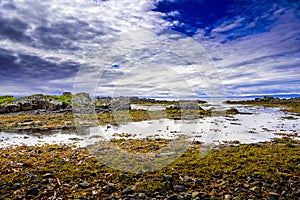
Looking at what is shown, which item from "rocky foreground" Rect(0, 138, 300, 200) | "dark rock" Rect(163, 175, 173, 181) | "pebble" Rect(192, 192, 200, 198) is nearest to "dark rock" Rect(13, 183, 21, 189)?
"rocky foreground" Rect(0, 138, 300, 200)

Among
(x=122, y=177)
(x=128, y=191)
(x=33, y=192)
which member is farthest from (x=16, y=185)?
(x=128, y=191)

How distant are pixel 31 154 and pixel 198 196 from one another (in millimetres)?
7370

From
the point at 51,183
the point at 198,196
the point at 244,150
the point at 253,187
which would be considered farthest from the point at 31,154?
the point at 244,150

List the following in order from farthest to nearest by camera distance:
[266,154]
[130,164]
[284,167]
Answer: [266,154] → [130,164] → [284,167]

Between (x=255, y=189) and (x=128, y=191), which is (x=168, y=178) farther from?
(x=255, y=189)

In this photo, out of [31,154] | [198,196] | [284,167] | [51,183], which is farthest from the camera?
[31,154]

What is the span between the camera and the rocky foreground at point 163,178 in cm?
580

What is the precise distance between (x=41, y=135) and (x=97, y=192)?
10570 millimetres

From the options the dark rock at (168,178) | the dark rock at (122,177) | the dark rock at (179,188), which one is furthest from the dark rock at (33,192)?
the dark rock at (179,188)

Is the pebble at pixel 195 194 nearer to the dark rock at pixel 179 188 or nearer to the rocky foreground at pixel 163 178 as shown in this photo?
the rocky foreground at pixel 163 178

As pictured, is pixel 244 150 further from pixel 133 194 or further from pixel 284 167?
pixel 133 194

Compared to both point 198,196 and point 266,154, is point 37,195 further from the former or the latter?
point 266,154

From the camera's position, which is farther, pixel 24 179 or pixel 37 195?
pixel 24 179

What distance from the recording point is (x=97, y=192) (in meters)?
5.93
